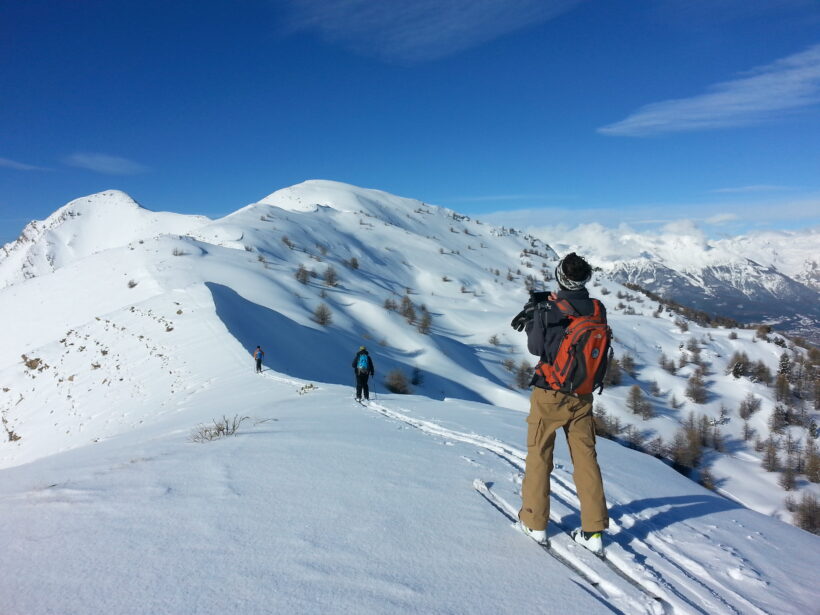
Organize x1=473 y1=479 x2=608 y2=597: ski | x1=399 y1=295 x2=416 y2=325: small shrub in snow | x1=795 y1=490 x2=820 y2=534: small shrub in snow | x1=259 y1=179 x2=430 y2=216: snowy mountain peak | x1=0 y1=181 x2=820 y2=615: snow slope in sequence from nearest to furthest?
x1=0 y1=181 x2=820 y2=615: snow slope → x1=473 y1=479 x2=608 y2=597: ski → x1=795 y1=490 x2=820 y2=534: small shrub in snow → x1=399 y1=295 x2=416 y2=325: small shrub in snow → x1=259 y1=179 x2=430 y2=216: snowy mountain peak

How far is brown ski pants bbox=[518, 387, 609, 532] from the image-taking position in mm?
3316

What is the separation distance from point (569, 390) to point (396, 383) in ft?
51.9

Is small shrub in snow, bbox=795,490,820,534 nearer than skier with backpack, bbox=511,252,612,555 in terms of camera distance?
No

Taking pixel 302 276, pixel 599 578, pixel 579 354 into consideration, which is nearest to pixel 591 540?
pixel 599 578

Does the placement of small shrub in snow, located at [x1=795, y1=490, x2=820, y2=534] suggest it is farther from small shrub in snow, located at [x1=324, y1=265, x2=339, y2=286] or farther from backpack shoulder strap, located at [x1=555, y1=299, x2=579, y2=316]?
small shrub in snow, located at [x1=324, y1=265, x2=339, y2=286]

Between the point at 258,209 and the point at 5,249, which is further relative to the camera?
the point at 5,249

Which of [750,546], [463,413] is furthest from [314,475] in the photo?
[463,413]

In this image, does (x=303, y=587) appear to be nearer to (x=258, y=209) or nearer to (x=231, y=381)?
(x=231, y=381)

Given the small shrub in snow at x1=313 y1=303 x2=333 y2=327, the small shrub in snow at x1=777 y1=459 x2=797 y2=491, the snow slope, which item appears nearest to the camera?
the snow slope

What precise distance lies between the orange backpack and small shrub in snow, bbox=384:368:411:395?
15.4 meters

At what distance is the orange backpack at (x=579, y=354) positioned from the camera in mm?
3262

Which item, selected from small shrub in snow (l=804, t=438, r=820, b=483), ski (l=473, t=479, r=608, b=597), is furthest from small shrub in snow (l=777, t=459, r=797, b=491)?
ski (l=473, t=479, r=608, b=597)

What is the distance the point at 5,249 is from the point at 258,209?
279ft

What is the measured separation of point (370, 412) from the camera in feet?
27.8
